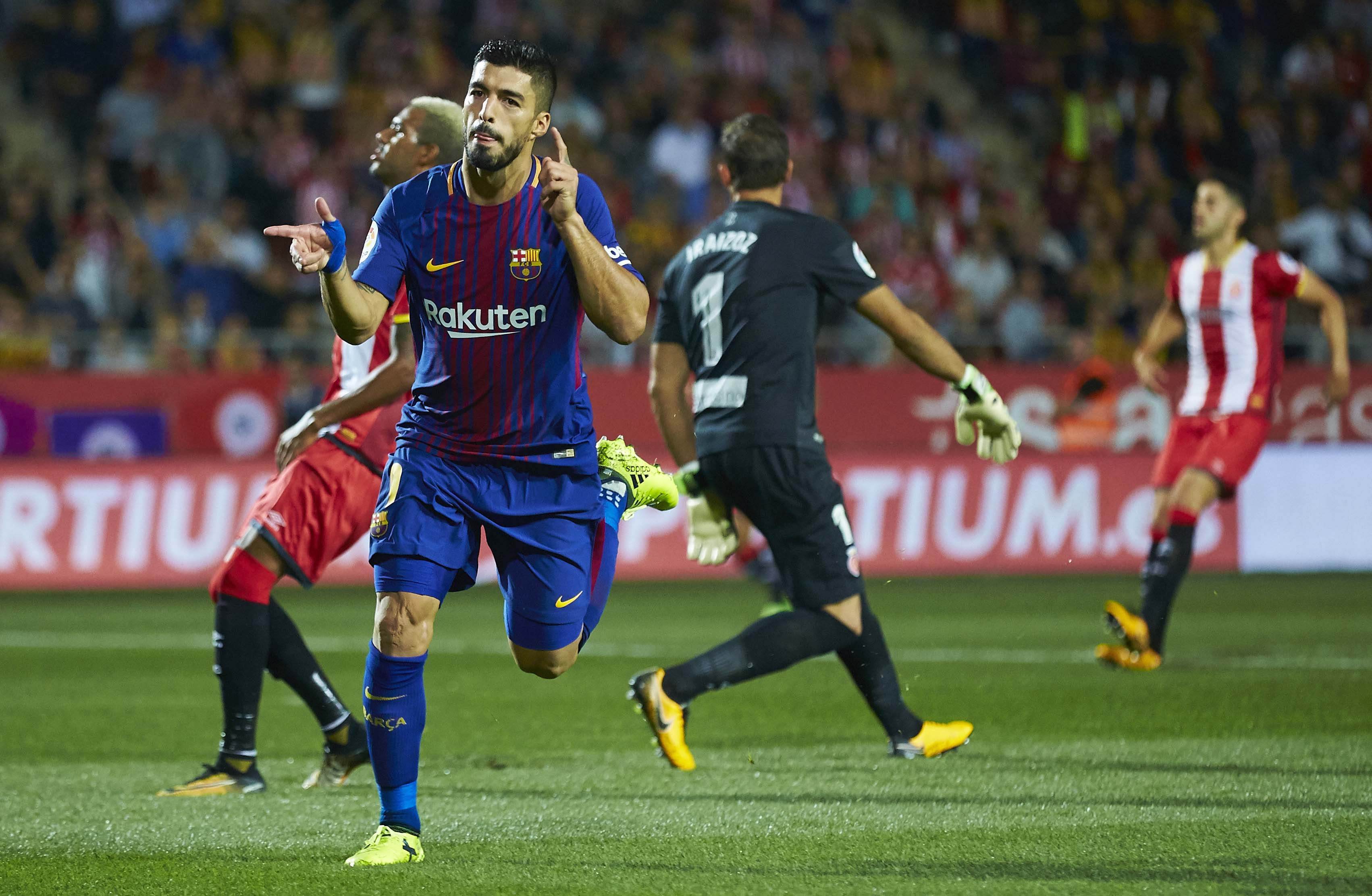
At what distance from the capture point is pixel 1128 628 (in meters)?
9.20

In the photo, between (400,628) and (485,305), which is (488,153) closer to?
(485,305)

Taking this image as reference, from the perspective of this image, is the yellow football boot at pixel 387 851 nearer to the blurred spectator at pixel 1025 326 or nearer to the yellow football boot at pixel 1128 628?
the yellow football boot at pixel 1128 628

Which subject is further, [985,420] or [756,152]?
[756,152]

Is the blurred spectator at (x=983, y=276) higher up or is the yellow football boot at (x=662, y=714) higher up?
the blurred spectator at (x=983, y=276)

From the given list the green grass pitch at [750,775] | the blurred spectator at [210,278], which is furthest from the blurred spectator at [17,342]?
the green grass pitch at [750,775]

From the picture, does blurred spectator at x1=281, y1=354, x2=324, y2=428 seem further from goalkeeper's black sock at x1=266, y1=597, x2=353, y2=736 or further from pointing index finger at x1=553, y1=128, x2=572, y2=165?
pointing index finger at x1=553, y1=128, x2=572, y2=165

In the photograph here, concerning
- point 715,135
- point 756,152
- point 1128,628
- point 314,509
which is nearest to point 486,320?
point 314,509

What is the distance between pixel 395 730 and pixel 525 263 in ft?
4.15

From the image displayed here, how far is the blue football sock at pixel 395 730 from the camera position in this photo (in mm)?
4746

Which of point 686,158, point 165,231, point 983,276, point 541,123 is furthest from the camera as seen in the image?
point 686,158

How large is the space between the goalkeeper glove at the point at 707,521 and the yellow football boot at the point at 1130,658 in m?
3.22

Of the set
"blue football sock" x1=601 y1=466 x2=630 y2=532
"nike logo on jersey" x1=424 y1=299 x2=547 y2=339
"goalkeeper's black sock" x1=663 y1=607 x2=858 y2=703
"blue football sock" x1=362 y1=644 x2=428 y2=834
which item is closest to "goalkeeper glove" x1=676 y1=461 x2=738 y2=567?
"goalkeeper's black sock" x1=663 y1=607 x2=858 y2=703

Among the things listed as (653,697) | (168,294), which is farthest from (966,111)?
(653,697)

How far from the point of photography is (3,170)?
1733cm
